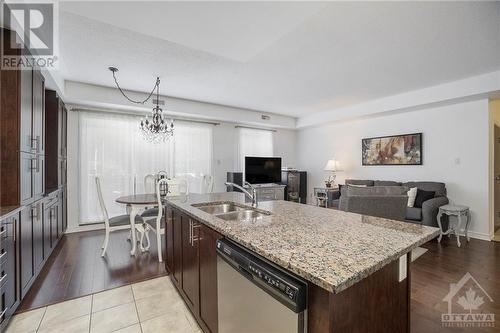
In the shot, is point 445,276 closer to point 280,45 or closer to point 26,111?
point 280,45

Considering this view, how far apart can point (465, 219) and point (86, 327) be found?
5377 mm

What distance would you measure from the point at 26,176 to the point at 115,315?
1.48 metres

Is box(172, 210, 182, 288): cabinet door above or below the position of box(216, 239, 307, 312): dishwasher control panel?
below

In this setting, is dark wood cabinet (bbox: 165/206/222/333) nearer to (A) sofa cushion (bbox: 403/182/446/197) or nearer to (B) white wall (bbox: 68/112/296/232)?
(B) white wall (bbox: 68/112/296/232)

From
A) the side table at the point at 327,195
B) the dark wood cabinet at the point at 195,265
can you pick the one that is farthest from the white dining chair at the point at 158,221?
the side table at the point at 327,195

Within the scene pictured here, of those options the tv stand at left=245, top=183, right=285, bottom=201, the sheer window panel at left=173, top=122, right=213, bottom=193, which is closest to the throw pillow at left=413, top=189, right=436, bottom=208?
the tv stand at left=245, top=183, right=285, bottom=201

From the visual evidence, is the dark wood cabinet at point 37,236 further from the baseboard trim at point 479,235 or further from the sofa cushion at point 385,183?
the baseboard trim at point 479,235

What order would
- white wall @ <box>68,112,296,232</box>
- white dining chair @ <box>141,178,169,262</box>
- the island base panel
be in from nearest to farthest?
the island base panel < white dining chair @ <box>141,178,169,262</box> < white wall @ <box>68,112,296,232</box>

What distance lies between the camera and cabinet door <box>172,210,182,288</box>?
83.5 inches

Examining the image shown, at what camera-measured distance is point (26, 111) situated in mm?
2152

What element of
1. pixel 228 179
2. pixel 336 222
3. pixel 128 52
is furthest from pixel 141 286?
pixel 228 179

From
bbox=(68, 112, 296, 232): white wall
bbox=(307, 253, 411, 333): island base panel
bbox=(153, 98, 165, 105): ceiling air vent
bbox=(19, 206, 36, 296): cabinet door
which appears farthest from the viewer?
bbox=(153, 98, 165, 105): ceiling air vent

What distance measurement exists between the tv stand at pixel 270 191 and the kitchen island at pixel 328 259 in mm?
4017

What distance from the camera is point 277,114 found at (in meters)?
6.31
